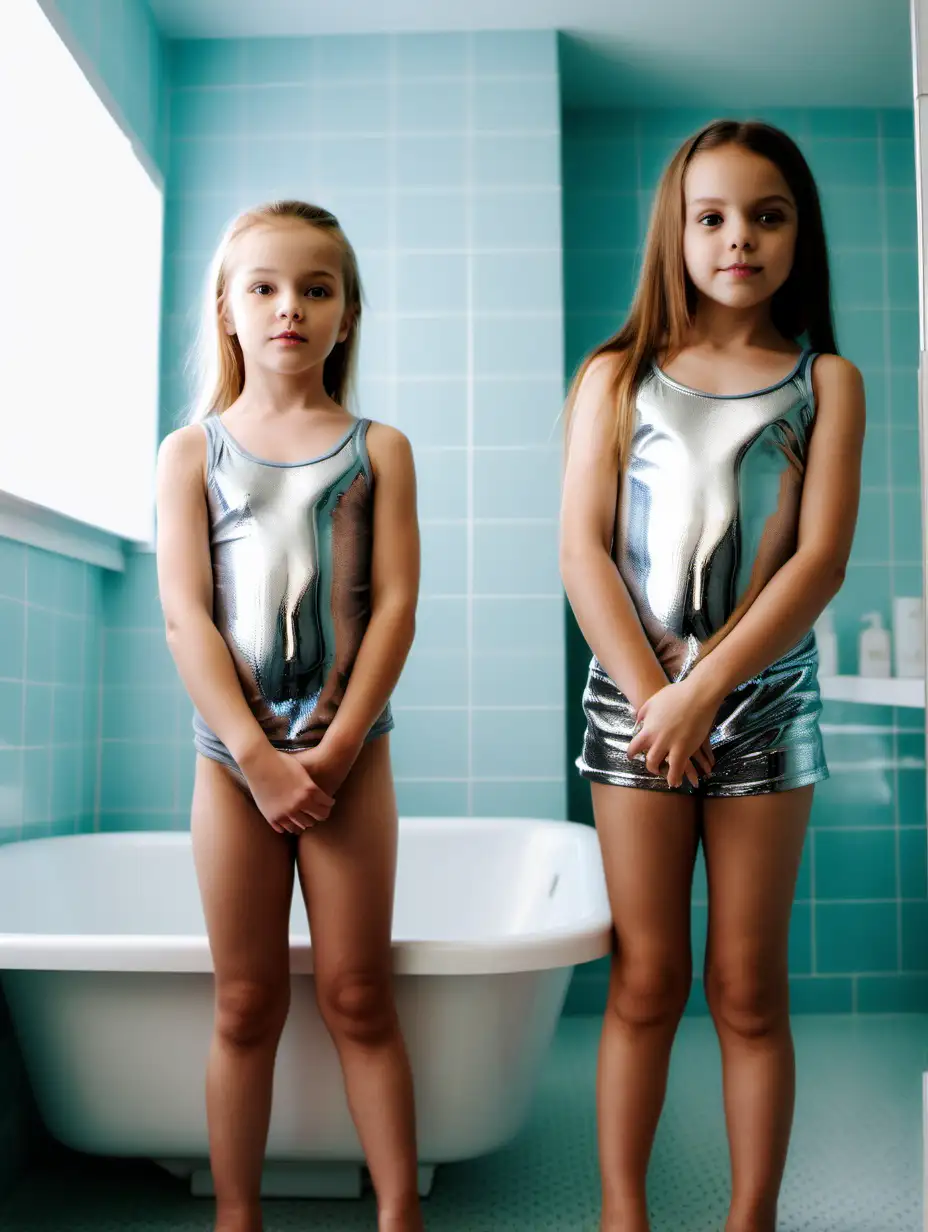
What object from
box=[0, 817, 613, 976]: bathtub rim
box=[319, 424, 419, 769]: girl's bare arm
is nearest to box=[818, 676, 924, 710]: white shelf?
box=[0, 817, 613, 976]: bathtub rim

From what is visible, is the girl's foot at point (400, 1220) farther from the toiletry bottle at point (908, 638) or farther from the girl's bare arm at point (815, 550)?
the toiletry bottle at point (908, 638)

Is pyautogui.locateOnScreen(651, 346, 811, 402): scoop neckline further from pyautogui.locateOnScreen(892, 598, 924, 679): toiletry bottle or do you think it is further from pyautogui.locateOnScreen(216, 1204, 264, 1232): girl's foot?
pyautogui.locateOnScreen(892, 598, 924, 679): toiletry bottle

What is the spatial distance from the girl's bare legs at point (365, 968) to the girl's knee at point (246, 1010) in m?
0.06

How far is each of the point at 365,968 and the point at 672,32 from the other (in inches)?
89.0

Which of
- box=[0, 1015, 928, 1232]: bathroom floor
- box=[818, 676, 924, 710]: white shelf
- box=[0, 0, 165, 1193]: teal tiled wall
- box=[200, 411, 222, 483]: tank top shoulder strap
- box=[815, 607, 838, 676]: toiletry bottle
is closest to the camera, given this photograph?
box=[200, 411, 222, 483]: tank top shoulder strap

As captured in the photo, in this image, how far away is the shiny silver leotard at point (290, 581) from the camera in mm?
1207

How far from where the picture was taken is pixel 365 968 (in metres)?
1.20

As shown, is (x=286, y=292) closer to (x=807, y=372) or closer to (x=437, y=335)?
(x=807, y=372)

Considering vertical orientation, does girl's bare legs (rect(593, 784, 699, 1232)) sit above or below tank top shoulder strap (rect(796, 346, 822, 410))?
below

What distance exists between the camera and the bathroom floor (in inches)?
59.9

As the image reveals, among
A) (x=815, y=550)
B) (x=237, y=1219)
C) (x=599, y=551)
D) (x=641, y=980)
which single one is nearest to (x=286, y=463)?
(x=599, y=551)

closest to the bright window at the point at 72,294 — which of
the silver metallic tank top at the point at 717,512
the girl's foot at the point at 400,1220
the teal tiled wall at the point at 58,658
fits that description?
the teal tiled wall at the point at 58,658

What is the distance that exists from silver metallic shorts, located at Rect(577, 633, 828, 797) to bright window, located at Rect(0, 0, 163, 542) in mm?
1105

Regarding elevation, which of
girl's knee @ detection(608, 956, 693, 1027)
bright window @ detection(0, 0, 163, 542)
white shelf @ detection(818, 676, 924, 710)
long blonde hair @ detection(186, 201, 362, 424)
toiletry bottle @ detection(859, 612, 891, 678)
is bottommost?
girl's knee @ detection(608, 956, 693, 1027)
